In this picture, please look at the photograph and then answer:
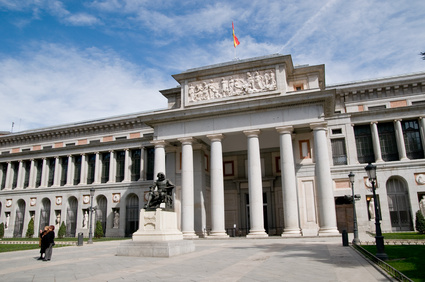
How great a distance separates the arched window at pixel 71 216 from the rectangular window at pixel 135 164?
9502 mm

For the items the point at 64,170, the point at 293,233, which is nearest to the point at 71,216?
the point at 64,170

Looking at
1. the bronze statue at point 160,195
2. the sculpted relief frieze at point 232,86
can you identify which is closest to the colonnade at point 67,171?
the sculpted relief frieze at point 232,86

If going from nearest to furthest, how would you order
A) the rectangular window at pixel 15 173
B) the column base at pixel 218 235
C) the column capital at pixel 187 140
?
1. the column base at pixel 218 235
2. the column capital at pixel 187 140
3. the rectangular window at pixel 15 173

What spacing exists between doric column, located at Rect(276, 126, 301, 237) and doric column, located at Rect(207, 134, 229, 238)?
538cm

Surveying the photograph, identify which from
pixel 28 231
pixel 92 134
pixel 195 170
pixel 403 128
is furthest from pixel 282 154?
pixel 28 231

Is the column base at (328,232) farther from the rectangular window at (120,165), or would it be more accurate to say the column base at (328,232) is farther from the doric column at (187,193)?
the rectangular window at (120,165)

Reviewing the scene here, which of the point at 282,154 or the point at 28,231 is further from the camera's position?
the point at 28,231

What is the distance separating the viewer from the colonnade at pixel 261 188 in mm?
28734

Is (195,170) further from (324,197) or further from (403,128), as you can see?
(403,128)

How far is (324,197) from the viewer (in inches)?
1132

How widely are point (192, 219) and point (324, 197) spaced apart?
38.2 feet

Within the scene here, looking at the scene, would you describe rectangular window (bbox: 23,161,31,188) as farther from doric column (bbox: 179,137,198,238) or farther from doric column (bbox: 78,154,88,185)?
doric column (bbox: 179,137,198,238)

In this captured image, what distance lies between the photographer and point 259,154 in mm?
31984

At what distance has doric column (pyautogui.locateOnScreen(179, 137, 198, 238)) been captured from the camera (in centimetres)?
3178
